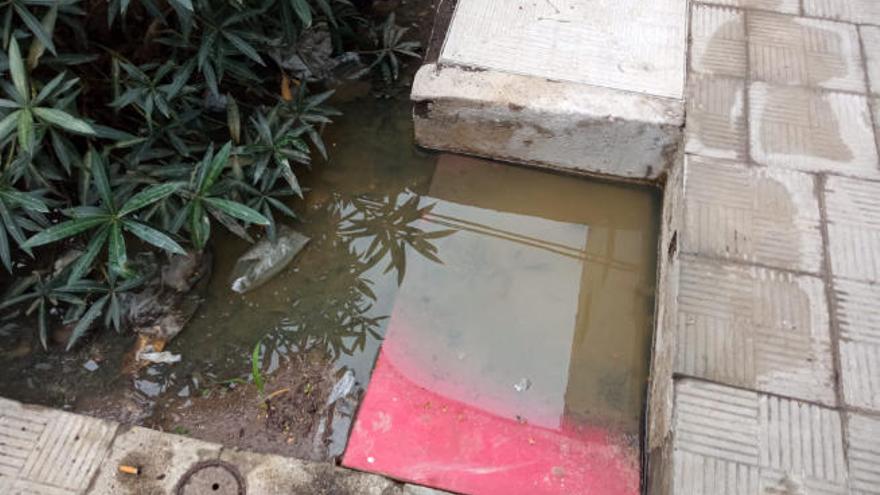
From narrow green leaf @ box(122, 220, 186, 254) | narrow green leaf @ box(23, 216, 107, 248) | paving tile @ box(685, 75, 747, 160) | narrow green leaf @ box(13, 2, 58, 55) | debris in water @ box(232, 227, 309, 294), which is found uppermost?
narrow green leaf @ box(13, 2, 58, 55)

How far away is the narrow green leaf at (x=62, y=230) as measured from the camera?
84.0 inches

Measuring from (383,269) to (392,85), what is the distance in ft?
3.42

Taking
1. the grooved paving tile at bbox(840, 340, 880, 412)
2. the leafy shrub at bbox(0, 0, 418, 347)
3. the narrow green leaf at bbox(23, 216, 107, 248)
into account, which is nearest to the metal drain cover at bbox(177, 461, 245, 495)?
the leafy shrub at bbox(0, 0, 418, 347)

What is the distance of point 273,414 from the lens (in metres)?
2.42

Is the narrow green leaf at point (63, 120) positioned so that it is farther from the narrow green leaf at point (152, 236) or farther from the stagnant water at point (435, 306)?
the stagnant water at point (435, 306)

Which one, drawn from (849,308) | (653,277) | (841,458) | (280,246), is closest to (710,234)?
(653,277)

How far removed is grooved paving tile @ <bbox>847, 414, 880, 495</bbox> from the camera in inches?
76.5

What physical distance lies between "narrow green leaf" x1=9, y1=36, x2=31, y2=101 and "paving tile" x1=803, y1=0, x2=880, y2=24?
10.5ft

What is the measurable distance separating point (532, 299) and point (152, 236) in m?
1.42

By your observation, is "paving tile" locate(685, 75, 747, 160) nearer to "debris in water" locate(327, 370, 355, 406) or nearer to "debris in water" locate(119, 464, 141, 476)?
"debris in water" locate(327, 370, 355, 406)

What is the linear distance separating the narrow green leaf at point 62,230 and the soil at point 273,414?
73 cm

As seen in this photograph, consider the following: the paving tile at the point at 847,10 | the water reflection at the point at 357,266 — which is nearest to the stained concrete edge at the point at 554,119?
the water reflection at the point at 357,266

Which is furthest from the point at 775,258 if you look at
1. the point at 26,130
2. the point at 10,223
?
the point at 10,223

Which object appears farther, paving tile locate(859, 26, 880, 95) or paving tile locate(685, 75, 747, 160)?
paving tile locate(859, 26, 880, 95)
